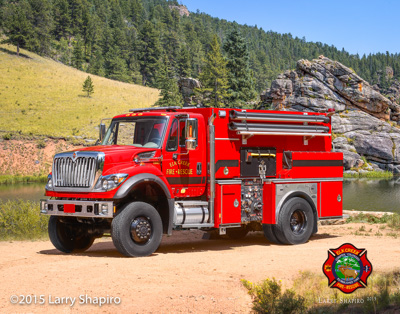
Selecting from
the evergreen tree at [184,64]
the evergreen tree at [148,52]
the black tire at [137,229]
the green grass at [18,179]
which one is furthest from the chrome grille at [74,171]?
the evergreen tree at [148,52]

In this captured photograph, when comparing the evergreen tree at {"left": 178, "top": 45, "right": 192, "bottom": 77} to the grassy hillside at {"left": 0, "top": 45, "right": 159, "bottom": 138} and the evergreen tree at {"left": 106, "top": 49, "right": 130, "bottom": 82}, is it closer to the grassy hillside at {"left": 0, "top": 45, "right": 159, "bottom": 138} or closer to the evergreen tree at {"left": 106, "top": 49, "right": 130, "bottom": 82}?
the evergreen tree at {"left": 106, "top": 49, "right": 130, "bottom": 82}

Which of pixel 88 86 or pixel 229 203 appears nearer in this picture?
pixel 229 203

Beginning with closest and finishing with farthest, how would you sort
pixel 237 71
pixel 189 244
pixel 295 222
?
pixel 295 222, pixel 189 244, pixel 237 71

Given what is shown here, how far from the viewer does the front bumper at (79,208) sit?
490 inches

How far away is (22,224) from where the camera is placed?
63.7ft

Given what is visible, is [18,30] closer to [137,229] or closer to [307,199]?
[307,199]

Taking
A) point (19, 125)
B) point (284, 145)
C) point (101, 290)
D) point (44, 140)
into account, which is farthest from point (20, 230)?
point (19, 125)

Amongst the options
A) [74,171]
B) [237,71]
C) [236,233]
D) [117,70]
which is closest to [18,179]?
[237,71]

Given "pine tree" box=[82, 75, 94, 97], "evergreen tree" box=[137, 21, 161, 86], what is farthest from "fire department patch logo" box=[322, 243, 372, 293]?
"evergreen tree" box=[137, 21, 161, 86]

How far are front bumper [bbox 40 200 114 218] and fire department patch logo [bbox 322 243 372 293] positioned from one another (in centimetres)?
561

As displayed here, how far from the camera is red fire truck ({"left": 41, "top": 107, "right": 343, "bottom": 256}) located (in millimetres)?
12766

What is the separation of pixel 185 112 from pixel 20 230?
8195mm

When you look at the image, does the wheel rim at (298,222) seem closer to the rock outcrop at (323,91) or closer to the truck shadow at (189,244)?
the truck shadow at (189,244)

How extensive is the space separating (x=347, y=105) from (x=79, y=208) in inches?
2793
